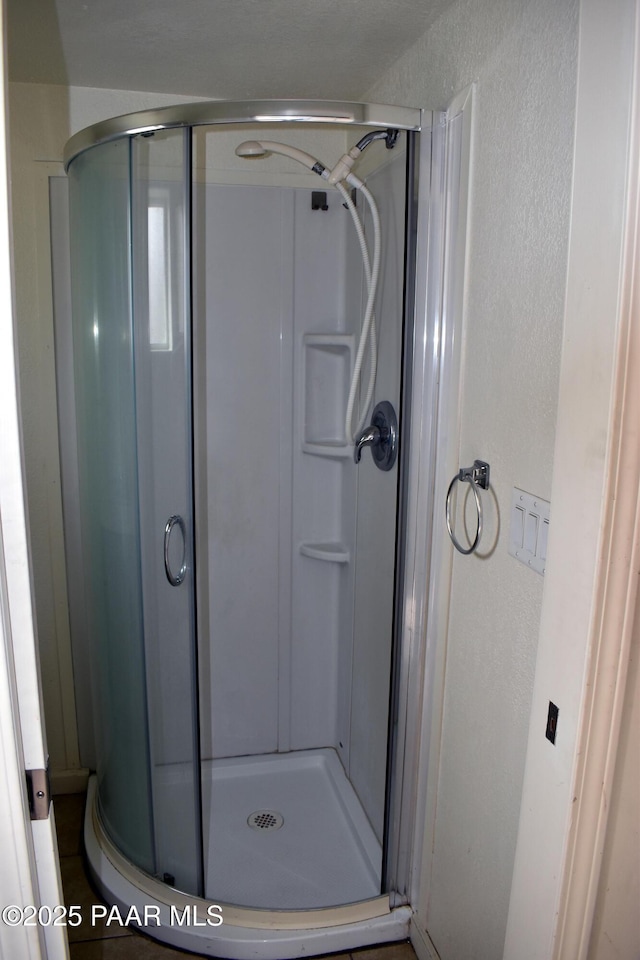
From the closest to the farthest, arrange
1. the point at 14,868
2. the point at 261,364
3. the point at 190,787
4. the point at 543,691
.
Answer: the point at 14,868
the point at 543,691
the point at 190,787
the point at 261,364

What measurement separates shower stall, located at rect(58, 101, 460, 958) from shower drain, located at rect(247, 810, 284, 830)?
0.04 ft

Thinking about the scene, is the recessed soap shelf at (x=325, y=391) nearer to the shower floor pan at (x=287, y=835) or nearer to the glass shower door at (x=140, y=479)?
the glass shower door at (x=140, y=479)

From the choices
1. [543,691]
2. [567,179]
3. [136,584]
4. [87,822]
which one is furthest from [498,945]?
[567,179]

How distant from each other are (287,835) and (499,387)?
59.8 inches

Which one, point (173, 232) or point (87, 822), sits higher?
point (173, 232)

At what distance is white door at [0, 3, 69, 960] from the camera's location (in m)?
0.71

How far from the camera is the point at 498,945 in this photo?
1.31 metres

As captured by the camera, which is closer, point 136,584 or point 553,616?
point 553,616

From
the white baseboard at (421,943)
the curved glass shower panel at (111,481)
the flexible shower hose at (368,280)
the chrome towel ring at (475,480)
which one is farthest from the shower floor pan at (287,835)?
the flexible shower hose at (368,280)

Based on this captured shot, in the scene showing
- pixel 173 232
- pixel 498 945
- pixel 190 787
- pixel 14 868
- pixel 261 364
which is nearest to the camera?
pixel 14 868

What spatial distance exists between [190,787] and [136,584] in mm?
526

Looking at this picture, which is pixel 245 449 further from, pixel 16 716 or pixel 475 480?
pixel 16 716

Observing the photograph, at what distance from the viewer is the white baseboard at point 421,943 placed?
1604mm

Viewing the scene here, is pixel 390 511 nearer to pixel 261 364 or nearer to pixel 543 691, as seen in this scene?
pixel 261 364
